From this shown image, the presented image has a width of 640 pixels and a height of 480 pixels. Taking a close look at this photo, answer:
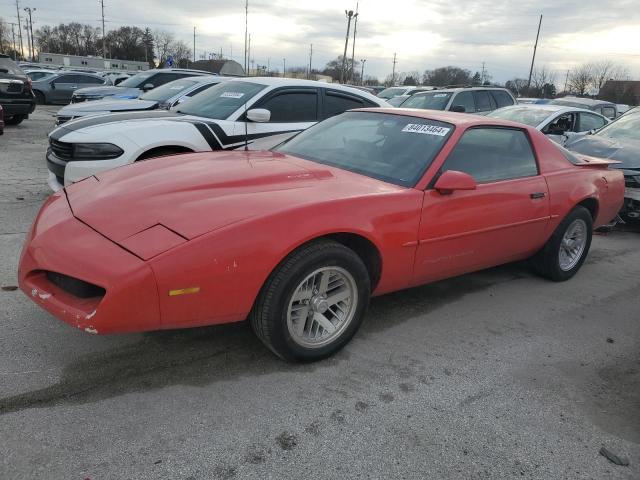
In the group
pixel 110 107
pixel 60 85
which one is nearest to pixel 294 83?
pixel 110 107

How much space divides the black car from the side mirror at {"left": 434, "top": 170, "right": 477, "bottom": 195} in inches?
502

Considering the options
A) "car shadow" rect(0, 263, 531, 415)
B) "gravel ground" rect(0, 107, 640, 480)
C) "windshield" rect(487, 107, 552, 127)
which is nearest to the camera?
"gravel ground" rect(0, 107, 640, 480)

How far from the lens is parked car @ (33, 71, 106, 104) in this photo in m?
22.0

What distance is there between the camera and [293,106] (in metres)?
6.43

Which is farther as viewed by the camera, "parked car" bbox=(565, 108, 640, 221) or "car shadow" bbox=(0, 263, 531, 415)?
"parked car" bbox=(565, 108, 640, 221)

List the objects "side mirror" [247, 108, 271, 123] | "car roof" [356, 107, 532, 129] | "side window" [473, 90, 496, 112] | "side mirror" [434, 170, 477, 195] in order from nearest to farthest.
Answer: "side mirror" [434, 170, 477, 195] < "car roof" [356, 107, 532, 129] < "side mirror" [247, 108, 271, 123] < "side window" [473, 90, 496, 112]

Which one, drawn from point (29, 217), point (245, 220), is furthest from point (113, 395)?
point (29, 217)

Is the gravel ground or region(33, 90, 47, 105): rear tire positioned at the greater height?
region(33, 90, 47, 105): rear tire

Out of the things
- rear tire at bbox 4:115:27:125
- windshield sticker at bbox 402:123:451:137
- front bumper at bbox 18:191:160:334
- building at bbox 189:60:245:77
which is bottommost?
rear tire at bbox 4:115:27:125

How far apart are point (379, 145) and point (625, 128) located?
604 centimetres

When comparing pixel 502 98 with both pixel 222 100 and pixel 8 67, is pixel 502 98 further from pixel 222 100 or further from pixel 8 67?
pixel 8 67

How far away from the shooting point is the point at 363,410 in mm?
2646

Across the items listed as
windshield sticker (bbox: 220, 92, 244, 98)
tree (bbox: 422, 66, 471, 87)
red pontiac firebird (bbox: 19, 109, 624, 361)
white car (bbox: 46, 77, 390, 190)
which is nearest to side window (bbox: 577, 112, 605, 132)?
white car (bbox: 46, 77, 390, 190)

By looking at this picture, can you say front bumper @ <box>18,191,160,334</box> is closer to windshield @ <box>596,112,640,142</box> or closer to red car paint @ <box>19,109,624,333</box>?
red car paint @ <box>19,109,624,333</box>
